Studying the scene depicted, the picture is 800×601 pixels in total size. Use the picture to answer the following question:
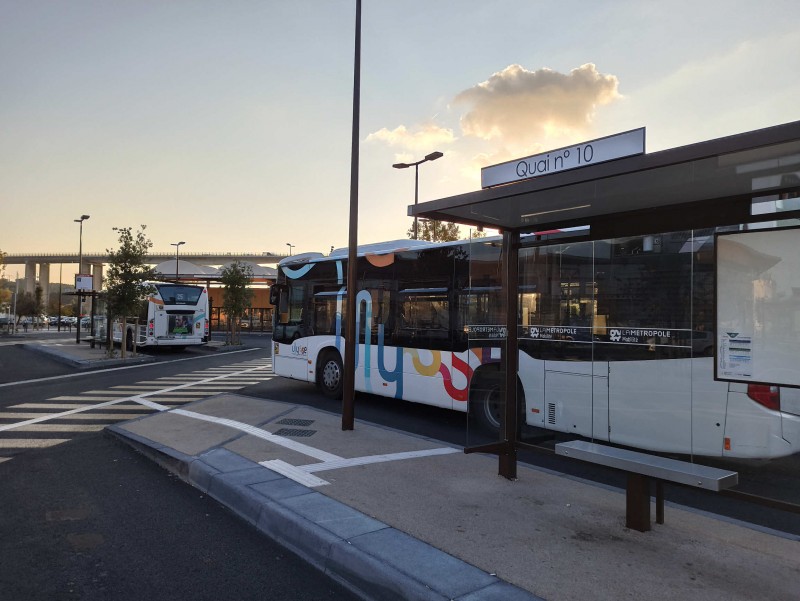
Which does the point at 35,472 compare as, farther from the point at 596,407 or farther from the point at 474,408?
the point at 596,407

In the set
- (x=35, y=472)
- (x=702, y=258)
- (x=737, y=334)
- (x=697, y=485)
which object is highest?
(x=702, y=258)

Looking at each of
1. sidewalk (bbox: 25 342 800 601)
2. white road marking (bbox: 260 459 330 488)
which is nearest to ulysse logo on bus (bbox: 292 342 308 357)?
sidewalk (bbox: 25 342 800 601)

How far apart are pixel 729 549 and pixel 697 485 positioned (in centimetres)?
57

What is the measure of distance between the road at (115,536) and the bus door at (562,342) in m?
3.43

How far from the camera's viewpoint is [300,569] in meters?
4.09

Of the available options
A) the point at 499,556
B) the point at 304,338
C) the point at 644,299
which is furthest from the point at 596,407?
the point at 304,338

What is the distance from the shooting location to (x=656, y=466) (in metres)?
4.43

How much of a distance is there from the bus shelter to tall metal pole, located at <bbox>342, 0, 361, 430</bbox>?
2.36m

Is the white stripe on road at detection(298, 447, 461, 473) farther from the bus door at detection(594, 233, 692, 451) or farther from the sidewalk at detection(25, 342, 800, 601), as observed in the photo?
the bus door at detection(594, 233, 692, 451)

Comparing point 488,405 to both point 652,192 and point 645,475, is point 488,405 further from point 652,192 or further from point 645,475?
point 652,192

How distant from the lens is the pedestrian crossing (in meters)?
8.44

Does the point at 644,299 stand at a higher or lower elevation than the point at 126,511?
higher

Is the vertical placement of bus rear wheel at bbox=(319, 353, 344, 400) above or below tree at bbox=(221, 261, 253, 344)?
below

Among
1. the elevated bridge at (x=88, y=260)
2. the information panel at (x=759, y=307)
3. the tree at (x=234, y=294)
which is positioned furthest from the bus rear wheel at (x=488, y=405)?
the elevated bridge at (x=88, y=260)
